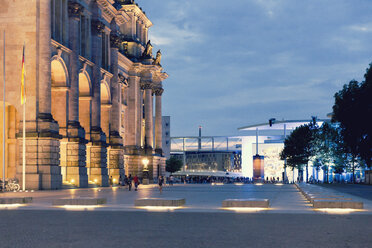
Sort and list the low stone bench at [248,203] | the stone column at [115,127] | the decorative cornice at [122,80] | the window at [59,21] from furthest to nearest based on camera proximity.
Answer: the decorative cornice at [122,80] → the stone column at [115,127] → the window at [59,21] → the low stone bench at [248,203]

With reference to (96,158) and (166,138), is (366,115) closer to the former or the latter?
(96,158)

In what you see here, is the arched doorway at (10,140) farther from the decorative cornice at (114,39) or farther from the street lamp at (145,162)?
the street lamp at (145,162)

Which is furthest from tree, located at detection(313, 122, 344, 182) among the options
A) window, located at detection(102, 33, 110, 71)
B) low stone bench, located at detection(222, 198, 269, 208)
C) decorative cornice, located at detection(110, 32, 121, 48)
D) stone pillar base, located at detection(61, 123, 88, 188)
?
low stone bench, located at detection(222, 198, 269, 208)

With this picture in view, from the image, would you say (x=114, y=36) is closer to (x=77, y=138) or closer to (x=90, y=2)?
(x=90, y=2)

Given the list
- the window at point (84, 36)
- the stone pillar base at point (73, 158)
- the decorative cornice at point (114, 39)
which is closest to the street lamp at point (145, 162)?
the decorative cornice at point (114, 39)

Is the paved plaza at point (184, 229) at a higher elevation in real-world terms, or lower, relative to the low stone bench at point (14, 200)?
higher

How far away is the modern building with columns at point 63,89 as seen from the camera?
5750cm

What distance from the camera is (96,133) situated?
7694 cm

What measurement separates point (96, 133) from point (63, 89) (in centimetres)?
1213

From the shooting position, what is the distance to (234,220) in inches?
833

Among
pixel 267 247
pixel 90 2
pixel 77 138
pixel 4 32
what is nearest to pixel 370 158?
pixel 77 138

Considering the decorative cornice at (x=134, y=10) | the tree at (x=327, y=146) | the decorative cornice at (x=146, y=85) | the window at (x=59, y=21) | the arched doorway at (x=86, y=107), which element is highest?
the decorative cornice at (x=134, y=10)

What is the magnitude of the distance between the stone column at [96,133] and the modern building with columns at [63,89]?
133mm

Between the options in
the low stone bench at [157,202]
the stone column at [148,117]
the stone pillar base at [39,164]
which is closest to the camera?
the low stone bench at [157,202]
